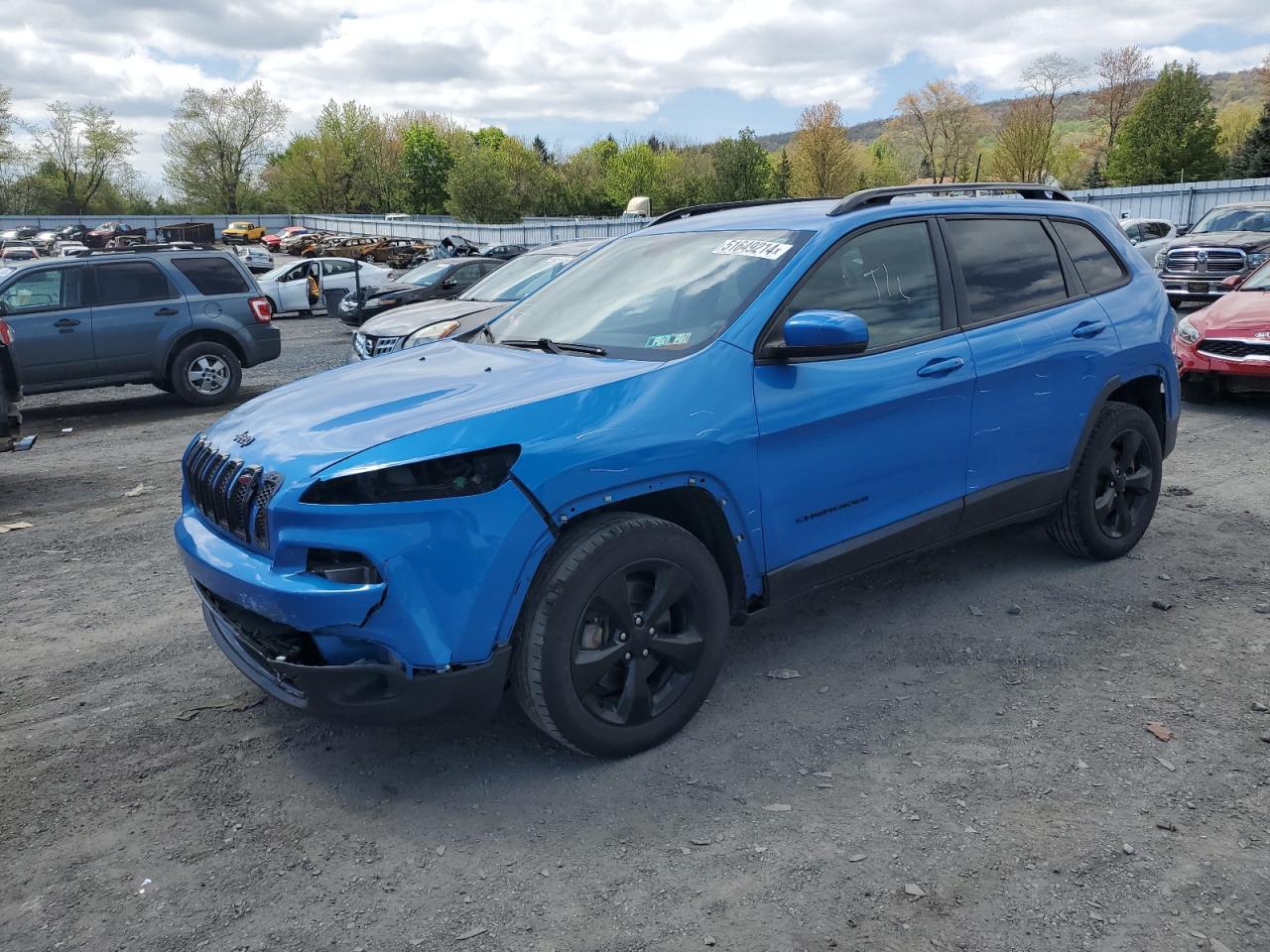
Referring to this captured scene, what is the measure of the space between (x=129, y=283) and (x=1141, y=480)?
35.0 ft

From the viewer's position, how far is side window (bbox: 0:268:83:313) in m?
11.0

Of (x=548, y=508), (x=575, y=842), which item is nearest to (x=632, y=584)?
(x=548, y=508)

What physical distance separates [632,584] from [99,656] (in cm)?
266

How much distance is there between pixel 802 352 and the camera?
362 cm

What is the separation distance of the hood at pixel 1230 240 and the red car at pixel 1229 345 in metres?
8.19

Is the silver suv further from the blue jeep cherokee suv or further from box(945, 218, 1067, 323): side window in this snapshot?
box(945, 218, 1067, 323): side window

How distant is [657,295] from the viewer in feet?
13.3

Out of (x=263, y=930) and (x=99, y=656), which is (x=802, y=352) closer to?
(x=263, y=930)

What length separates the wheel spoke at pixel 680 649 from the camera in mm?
3383

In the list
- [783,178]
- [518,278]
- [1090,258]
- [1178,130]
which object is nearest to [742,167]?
[783,178]

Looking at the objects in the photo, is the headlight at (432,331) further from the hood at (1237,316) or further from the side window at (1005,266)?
the hood at (1237,316)

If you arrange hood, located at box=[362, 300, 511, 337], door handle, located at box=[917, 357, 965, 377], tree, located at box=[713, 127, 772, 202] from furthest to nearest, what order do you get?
tree, located at box=[713, 127, 772, 202] → hood, located at box=[362, 300, 511, 337] → door handle, located at box=[917, 357, 965, 377]

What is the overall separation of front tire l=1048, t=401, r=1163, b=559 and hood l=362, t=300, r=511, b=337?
641 cm

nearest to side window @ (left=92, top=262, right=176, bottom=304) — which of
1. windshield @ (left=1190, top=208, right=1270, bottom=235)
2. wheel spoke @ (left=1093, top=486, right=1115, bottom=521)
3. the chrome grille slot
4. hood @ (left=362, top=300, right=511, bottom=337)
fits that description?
hood @ (left=362, top=300, right=511, bottom=337)
